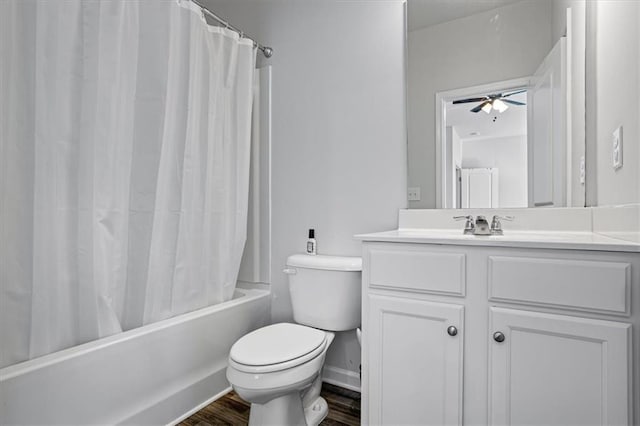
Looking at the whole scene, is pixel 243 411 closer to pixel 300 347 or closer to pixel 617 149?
pixel 300 347

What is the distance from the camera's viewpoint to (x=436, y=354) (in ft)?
3.87

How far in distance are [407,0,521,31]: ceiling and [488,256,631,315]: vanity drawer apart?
1185mm

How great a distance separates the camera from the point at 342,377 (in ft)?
6.28

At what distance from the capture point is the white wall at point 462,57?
1.50m

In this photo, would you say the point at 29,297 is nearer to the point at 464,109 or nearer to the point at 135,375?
the point at 135,375

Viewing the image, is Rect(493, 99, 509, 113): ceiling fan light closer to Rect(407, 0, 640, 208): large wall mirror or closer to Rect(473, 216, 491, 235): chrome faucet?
Rect(407, 0, 640, 208): large wall mirror

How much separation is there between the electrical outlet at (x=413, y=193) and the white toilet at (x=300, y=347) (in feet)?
1.30

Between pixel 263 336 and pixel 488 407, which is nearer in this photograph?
pixel 488 407

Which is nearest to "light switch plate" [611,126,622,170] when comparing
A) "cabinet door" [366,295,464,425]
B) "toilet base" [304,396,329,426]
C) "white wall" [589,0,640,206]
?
"white wall" [589,0,640,206]

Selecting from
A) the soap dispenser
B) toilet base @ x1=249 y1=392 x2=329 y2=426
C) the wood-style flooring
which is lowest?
the wood-style flooring

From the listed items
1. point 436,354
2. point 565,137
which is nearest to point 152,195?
point 436,354

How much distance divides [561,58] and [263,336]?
1.70 m

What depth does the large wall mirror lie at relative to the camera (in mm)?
1399

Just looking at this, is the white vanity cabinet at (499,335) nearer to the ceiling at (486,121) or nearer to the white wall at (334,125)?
the white wall at (334,125)
